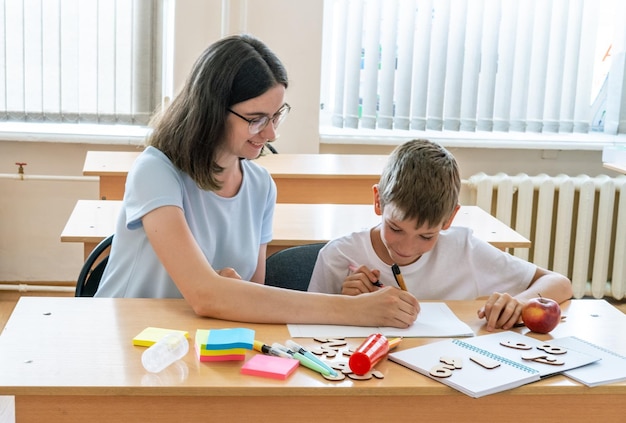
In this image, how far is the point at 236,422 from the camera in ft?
4.35

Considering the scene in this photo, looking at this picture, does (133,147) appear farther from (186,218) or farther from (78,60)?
(186,218)

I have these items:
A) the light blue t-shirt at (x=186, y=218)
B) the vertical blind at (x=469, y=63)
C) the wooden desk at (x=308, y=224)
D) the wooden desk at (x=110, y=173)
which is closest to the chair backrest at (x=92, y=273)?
the light blue t-shirt at (x=186, y=218)

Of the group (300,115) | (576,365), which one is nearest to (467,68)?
(300,115)

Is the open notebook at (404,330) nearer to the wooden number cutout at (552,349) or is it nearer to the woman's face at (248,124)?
the wooden number cutout at (552,349)

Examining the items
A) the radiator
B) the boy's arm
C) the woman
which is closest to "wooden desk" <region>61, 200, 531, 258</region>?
the woman

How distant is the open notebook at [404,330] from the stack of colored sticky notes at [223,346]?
13cm

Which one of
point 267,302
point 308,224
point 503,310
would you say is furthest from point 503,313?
point 308,224

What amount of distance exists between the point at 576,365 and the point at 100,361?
784 millimetres

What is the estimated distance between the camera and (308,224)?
8.67 ft

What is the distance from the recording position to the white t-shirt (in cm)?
194

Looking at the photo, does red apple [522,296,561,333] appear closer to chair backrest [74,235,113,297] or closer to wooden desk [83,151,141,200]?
chair backrest [74,235,113,297]

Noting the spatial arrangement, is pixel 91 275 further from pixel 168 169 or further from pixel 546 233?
pixel 546 233

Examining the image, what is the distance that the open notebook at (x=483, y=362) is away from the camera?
1.33 m

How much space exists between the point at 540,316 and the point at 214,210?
0.73m
